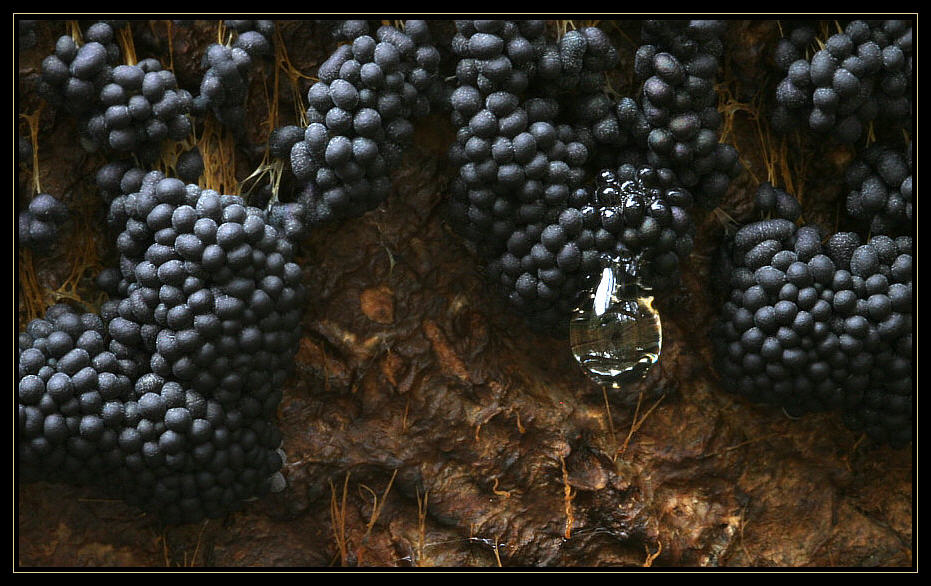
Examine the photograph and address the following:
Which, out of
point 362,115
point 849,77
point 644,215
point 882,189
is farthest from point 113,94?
point 882,189

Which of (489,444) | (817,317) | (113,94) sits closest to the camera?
(113,94)

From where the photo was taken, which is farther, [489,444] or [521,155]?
[489,444]

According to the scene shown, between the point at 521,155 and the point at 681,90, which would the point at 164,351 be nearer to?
the point at 521,155

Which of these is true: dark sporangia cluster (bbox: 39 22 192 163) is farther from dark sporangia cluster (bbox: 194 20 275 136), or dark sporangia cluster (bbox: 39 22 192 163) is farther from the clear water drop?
the clear water drop

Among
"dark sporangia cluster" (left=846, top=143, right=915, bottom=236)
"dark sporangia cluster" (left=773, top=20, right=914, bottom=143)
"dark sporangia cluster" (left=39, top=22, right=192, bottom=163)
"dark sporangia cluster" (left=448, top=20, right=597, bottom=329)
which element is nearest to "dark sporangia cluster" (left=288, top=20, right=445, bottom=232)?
"dark sporangia cluster" (left=448, top=20, right=597, bottom=329)
